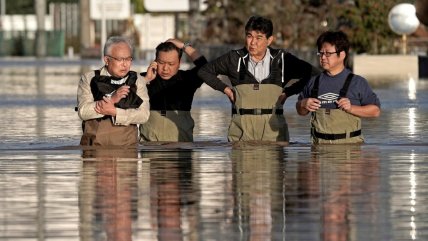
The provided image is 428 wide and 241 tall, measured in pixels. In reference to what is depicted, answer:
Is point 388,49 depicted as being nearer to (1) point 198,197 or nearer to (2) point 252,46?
(2) point 252,46

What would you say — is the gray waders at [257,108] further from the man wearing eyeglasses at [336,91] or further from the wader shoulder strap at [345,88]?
the wader shoulder strap at [345,88]

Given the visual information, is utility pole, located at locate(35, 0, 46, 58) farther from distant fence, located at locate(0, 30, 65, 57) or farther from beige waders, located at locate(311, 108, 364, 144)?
beige waders, located at locate(311, 108, 364, 144)

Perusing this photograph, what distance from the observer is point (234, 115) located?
1569 centimetres

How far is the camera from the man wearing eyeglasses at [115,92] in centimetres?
1456

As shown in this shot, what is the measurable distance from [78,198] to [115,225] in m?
1.63

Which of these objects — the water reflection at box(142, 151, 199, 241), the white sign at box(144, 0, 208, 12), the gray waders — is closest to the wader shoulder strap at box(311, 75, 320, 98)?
the gray waders

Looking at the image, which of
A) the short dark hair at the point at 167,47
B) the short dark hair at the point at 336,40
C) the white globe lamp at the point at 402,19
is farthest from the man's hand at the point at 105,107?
the white globe lamp at the point at 402,19

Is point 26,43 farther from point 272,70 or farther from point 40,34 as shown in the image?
point 272,70

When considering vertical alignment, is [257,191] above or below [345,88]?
below

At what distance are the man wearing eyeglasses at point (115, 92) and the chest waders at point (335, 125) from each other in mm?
1476

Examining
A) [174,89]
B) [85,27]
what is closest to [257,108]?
[174,89]

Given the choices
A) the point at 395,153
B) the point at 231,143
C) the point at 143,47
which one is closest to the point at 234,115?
the point at 231,143

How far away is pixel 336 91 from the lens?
14.9 m

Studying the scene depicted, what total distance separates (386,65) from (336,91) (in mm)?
28721
